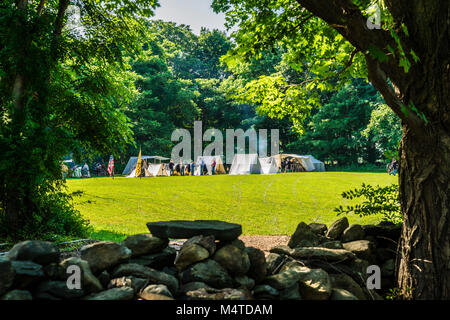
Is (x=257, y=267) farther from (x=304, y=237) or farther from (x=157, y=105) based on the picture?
(x=157, y=105)

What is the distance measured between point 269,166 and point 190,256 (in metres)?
30.9

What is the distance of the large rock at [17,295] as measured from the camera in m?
2.47

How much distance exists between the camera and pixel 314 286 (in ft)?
11.1

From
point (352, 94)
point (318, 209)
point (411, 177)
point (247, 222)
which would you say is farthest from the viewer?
point (352, 94)

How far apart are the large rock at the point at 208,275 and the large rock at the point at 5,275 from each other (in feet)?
4.94

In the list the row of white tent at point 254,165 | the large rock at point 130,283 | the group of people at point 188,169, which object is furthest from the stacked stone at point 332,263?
the group of people at point 188,169

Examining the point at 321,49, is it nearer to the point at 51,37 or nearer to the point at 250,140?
the point at 51,37

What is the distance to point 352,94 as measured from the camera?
44656mm

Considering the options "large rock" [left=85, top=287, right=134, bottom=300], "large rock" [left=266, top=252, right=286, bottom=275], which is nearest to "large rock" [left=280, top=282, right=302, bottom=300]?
"large rock" [left=266, top=252, right=286, bottom=275]

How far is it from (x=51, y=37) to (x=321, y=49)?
5494 mm

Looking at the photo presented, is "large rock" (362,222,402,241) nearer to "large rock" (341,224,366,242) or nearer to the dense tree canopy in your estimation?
"large rock" (341,224,366,242)

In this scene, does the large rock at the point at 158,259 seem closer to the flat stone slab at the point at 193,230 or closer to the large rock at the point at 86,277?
the flat stone slab at the point at 193,230

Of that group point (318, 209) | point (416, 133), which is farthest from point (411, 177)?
point (318, 209)

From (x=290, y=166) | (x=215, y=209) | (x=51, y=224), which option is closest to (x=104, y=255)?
(x=51, y=224)
